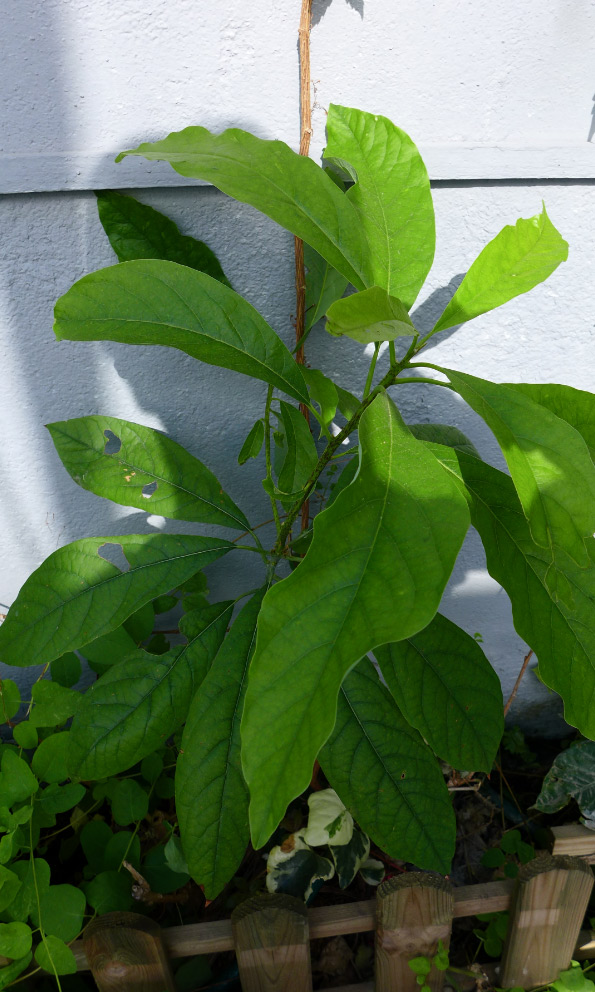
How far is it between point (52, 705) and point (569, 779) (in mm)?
1205

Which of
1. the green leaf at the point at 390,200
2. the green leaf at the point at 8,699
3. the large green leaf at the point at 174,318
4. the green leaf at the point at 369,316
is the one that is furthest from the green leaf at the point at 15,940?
the green leaf at the point at 390,200

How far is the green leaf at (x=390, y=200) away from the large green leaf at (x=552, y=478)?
11.3 inches

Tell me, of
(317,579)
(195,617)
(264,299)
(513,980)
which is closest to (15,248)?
(264,299)

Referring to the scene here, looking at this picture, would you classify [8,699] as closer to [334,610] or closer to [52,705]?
[52,705]

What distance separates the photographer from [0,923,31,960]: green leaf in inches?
36.4

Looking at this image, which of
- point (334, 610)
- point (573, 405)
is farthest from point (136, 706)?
point (573, 405)

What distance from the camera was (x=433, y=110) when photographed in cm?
108

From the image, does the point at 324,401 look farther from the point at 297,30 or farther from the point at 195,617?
the point at 297,30

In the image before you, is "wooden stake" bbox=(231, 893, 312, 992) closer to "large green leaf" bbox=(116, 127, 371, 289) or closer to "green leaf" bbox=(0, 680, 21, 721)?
"green leaf" bbox=(0, 680, 21, 721)

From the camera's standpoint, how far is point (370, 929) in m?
1.17

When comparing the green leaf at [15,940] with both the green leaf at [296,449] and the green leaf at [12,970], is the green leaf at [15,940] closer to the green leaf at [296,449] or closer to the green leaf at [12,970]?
the green leaf at [12,970]

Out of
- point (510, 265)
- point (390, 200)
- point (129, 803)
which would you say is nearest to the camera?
point (510, 265)

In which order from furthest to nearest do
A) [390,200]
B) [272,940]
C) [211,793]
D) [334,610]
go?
[272,940], [211,793], [390,200], [334,610]

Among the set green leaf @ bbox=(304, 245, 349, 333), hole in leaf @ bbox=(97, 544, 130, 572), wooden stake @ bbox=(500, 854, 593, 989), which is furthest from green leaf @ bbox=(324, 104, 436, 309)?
wooden stake @ bbox=(500, 854, 593, 989)
